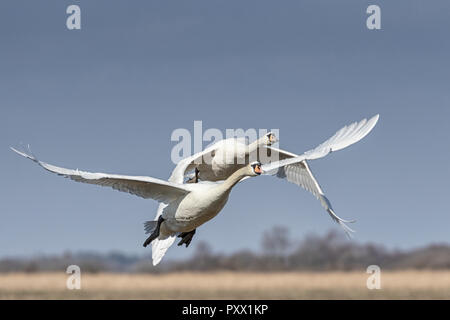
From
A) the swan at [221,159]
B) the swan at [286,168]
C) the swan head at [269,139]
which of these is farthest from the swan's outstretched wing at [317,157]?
the swan at [221,159]

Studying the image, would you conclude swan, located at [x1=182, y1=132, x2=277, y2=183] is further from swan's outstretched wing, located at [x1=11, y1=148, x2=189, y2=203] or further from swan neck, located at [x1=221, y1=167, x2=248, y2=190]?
swan neck, located at [x1=221, y1=167, x2=248, y2=190]

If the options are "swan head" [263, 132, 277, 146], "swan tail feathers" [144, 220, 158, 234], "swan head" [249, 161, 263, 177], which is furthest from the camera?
"swan head" [263, 132, 277, 146]

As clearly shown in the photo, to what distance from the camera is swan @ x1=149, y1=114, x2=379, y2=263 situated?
9.27 metres

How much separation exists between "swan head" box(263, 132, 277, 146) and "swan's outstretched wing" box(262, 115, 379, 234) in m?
0.37

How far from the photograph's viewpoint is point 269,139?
38.7 feet

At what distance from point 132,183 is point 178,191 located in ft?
1.78

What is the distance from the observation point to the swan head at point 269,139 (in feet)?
38.4

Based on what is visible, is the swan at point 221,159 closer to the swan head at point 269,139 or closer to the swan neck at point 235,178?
the swan head at point 269,139

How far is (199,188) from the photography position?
845 cm

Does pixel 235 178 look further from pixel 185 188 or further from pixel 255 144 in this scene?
pixel 255 144

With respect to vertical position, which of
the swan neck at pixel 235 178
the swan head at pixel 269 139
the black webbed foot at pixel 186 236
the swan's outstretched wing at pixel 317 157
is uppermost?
the swan head at pixel 269 139

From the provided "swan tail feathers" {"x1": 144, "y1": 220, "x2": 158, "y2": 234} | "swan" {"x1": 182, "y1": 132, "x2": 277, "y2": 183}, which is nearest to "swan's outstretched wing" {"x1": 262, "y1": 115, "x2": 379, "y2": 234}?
"swan" {"x1": 182, "y1": 132, "x2": 277, "y2": 183}
